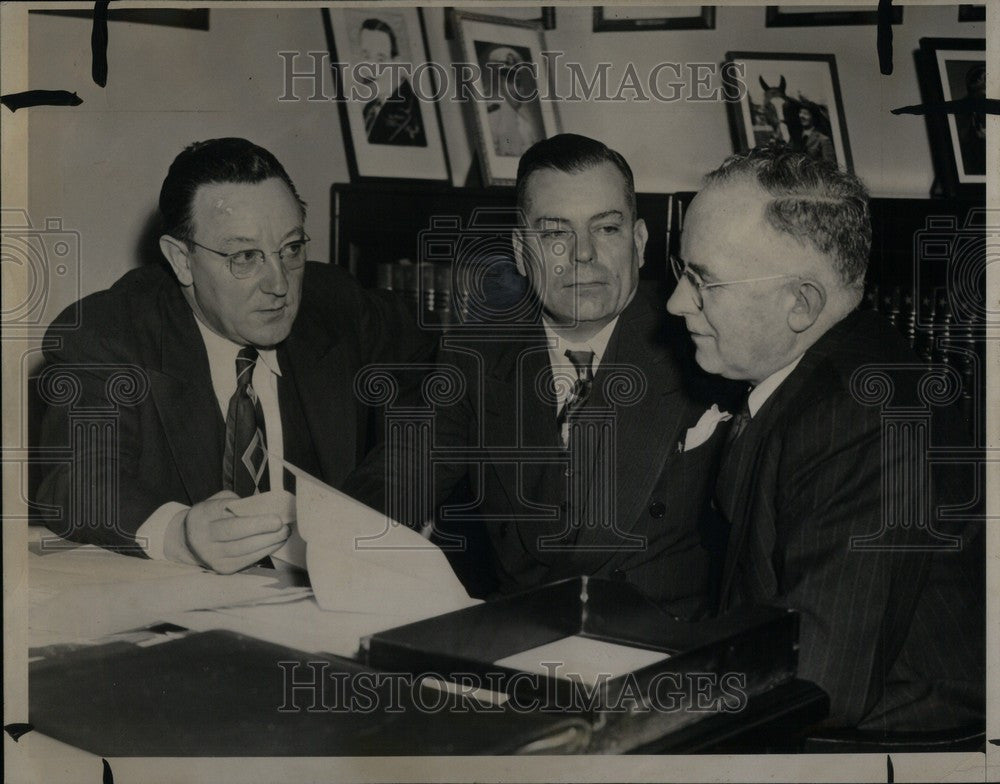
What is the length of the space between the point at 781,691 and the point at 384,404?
105 centimetres

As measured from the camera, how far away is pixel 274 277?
227 centimetres

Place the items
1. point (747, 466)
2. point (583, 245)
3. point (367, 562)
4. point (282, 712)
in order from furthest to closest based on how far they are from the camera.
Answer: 1. point (583, 245)
2. point (367, 562)
3. point (747, 466)
4. point (282, 712)

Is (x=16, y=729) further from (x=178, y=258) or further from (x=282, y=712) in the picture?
(x=178, y=258)

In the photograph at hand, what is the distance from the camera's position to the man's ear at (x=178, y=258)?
2.28 m

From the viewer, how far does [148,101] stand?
7.58 feet

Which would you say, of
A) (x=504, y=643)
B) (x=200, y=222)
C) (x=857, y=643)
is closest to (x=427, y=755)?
(x=504, y=643)

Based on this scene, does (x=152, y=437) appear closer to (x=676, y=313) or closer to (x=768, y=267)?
(x=676, y=313)

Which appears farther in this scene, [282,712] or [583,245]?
[583,245]

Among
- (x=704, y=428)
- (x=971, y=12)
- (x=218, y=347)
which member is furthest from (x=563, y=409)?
(x=971, y=12)

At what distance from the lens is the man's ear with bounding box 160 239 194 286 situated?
2279 mm

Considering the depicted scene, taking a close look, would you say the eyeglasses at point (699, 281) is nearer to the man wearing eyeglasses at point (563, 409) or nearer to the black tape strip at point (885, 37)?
the man wearing eyeglasses at point (563, 409)

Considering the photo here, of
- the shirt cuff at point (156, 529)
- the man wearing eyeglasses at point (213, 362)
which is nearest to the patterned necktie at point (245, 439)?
the man wearing eyeglasses at point (213, 362)

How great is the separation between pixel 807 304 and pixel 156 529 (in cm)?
145

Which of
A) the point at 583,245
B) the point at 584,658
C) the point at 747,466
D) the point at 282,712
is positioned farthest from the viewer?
the point at 583,245
